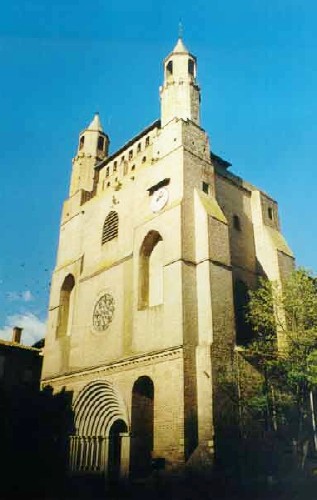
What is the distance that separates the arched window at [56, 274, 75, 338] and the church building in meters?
0.06

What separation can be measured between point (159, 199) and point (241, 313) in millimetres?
6560

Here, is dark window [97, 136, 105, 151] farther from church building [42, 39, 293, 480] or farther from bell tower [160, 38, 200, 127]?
bell tower [160, 38, 200, 127]

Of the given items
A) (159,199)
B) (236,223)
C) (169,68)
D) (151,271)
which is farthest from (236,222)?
(169,68)

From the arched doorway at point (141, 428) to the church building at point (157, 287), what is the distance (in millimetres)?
49

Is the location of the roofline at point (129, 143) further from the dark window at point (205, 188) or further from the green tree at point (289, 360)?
the green tree at point (289, 360)

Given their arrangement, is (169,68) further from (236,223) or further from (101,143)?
(236,223)

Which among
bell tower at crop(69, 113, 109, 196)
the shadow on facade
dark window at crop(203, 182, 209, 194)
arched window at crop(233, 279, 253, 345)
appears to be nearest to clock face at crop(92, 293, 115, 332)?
the shadow on facade

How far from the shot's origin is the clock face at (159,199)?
2086cm

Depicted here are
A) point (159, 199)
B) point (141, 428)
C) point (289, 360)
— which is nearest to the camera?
point (289, 360)

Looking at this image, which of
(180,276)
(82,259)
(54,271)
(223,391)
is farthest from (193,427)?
(54,271)

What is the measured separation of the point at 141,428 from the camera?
17.9 m

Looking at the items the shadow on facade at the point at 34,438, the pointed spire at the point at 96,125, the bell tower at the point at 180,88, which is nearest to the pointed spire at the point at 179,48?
the bell tower at the point at 180,88

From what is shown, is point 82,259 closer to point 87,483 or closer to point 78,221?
point 78,221

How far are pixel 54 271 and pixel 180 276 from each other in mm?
11547
